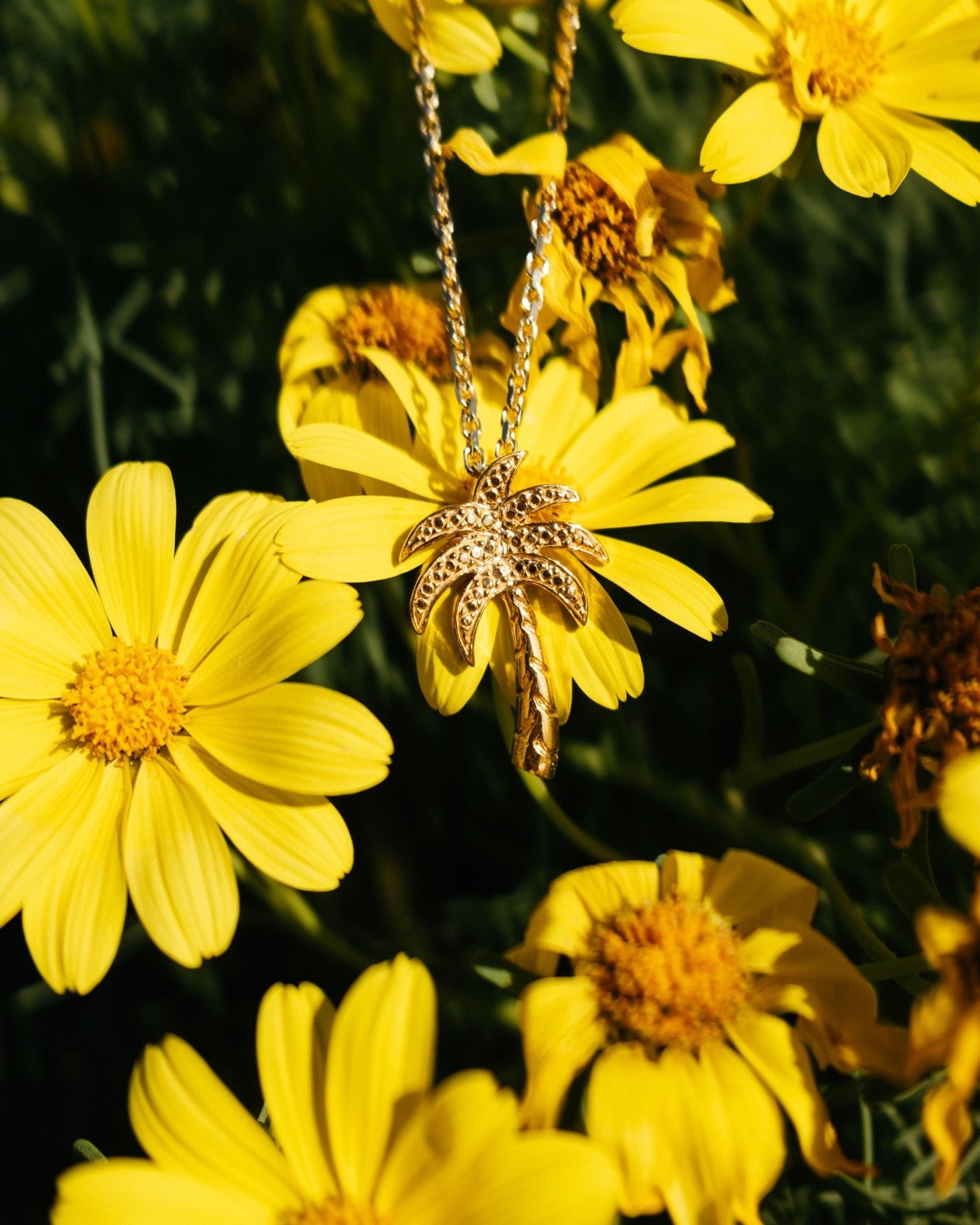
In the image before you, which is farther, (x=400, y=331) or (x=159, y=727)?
(x=400, y=331)

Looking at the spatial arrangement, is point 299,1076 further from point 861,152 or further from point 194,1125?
point 861,152

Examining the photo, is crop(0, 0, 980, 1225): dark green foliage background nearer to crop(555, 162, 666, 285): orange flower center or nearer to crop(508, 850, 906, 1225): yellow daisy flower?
crop(555, 162, 666, 285): orange flower center

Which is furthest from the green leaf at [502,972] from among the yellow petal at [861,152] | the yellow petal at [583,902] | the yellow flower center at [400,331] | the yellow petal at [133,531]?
the yellow petal at [861,152]

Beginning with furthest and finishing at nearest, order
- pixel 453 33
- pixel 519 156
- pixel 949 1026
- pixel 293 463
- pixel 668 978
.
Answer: pixel 293 463 < pixel 453 33 < pixel 519 156 < pixel 668 978 < pixel 949 1026

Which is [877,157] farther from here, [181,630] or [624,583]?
[181,630]

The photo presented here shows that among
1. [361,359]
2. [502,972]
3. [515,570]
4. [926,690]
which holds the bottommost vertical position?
[502,972]

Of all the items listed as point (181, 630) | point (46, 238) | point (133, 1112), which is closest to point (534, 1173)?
point (133, 1112)

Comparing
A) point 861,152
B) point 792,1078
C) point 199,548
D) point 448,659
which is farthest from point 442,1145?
point 861,152
